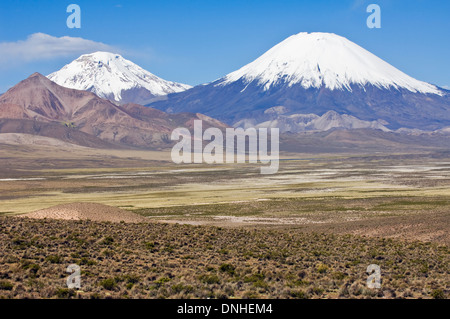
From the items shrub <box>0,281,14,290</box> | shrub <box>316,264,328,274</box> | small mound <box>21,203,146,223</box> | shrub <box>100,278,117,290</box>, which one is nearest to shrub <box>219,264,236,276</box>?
shrub <box>316,264,328,274</box>

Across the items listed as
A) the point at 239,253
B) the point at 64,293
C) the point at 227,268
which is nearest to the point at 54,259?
the point at 64,293

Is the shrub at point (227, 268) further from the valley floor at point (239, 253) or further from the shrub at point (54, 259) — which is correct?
the shrub at point (54, 259)

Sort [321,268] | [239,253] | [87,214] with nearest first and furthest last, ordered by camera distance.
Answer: [321,268]
[239,253]
[87,214]

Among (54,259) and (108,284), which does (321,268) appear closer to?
(108,284)

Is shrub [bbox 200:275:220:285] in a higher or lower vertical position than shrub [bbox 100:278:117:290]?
lower

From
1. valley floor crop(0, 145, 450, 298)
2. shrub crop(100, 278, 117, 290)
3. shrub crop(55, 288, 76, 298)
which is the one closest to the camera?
shrub crop(55, 288, 76, 298)

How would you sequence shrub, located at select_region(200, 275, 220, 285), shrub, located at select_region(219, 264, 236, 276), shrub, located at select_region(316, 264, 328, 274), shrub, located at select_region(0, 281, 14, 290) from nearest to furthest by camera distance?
1. shrub, located at select_region(0, 281, 14, 290)
2. shrub, located at select_region(200, 275, 220, 285)
3. shrub, located at select_region(219, 264, 236, 276)
4. shrub, located at select_region(316, 264, 328, 274)

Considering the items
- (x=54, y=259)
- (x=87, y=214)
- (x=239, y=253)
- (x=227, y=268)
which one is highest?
(x=54, y=259)

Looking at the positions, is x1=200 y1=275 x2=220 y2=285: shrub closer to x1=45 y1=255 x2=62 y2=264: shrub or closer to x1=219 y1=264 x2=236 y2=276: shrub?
x1=219 y1=264 x2=236 y2=276: shrub
